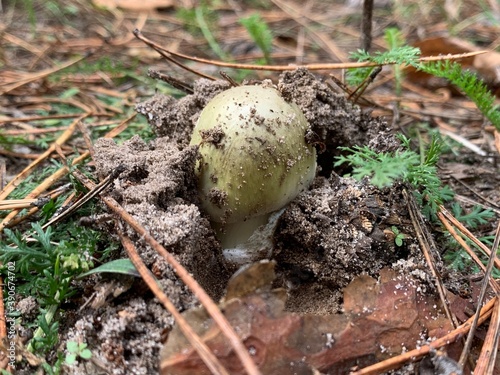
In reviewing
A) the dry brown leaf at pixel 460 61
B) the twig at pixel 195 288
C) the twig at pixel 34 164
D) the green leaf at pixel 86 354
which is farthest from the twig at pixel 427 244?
the dry brown leaf at pixel 460 61

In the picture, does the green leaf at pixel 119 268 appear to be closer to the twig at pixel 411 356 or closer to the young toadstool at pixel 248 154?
the young toadstool at pixel 248 154

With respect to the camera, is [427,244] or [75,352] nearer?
[75,352]

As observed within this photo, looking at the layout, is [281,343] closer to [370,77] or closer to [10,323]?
[10,323]

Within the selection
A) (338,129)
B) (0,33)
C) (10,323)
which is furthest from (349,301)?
(0,33)

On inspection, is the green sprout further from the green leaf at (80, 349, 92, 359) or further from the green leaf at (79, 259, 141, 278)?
the green leaf at (79, 259, 141, 278)

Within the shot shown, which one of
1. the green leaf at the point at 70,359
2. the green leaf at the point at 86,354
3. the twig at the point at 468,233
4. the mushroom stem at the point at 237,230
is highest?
the twig at the point at 468,233

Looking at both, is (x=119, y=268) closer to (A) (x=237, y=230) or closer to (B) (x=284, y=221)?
(A) (x=237, y=230)

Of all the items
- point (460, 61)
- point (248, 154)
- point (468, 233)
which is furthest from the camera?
point (460, 61)

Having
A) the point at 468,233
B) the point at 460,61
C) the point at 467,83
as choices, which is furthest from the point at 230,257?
the point at 460,61
